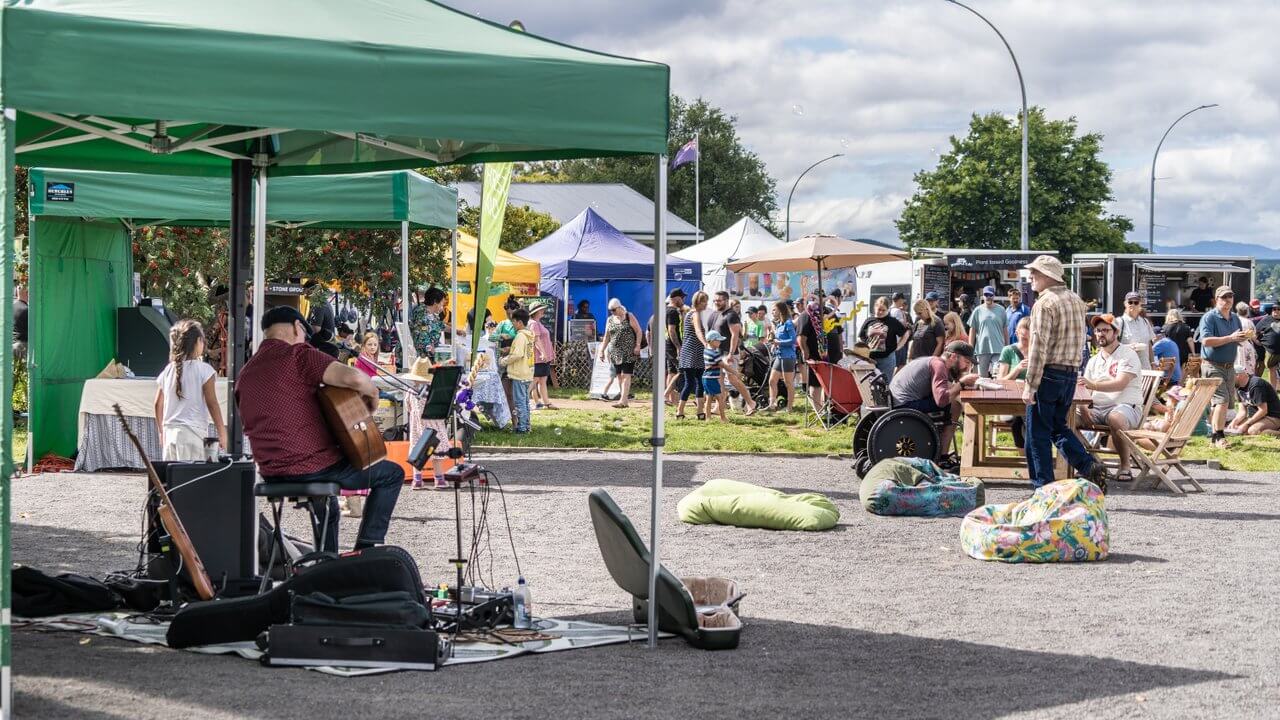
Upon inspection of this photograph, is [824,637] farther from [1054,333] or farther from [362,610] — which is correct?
[1054,333]

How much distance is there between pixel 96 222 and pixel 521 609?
31.3 feet

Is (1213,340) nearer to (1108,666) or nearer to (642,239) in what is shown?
(1108,666)

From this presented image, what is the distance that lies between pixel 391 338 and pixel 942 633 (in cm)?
1702

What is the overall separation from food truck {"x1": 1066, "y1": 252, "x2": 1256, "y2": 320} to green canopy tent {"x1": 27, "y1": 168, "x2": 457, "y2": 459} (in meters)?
17.5

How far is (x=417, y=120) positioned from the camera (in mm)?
5613

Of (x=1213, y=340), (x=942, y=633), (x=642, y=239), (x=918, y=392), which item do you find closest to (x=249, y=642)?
(x=942, y=633)

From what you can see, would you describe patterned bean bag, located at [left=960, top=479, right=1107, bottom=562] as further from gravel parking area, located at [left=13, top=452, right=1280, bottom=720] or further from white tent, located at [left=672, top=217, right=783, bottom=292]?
white tent, located at [left=672, top=217, right=783, bottom=292]

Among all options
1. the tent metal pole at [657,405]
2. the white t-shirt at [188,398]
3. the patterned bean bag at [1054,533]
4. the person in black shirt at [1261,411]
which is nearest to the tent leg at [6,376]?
the tent metal pole at [657,405]

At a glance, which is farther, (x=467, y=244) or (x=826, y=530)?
(x=467, y=244)

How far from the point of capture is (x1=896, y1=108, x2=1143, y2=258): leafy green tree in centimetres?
6569

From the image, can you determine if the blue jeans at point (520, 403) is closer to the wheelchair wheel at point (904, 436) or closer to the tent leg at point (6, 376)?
the wheelchair wheel at point (904, 436)

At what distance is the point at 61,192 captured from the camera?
12.9 m

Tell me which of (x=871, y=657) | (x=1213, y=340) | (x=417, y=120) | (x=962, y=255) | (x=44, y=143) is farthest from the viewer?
(x=962, y=255)

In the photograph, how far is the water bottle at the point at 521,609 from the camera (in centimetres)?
662
